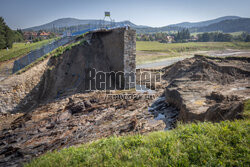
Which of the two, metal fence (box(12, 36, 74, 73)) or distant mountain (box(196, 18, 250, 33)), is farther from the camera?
distant mountain (box(196, 18, 250, 33))

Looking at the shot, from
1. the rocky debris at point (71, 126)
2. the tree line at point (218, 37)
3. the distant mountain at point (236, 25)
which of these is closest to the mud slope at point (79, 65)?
the rocky debris at point (71, 126)

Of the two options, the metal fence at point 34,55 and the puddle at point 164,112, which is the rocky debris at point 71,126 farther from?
the metal fence at point 34,55

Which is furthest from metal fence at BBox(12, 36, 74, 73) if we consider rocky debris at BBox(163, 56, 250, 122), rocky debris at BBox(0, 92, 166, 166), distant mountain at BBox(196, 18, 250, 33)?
distant mountain at BBox(196, 18, 250, 33)

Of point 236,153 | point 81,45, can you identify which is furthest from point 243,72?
point 81,45

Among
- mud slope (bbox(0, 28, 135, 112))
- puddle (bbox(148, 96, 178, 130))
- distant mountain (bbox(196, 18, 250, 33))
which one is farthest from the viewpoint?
distant mountain (bbox(196, 18, 250, 33))

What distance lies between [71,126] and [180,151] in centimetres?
543

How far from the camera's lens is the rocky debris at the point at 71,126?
18.0 ft

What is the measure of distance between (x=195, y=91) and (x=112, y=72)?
704 centimetres

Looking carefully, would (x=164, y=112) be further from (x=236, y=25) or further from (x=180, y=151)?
(x=236, y=25)

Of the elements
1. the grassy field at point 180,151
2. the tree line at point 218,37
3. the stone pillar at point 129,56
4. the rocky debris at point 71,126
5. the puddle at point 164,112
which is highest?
the tree line at point 218,37

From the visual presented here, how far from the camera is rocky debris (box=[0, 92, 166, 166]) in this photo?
5.49m

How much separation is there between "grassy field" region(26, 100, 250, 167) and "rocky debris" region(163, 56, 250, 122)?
1.19 m

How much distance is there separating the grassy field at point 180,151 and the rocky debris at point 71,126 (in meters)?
2.35

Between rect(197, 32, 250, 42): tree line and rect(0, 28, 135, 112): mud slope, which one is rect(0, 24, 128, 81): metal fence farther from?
rect(197, 32, 250, 42): tree line
